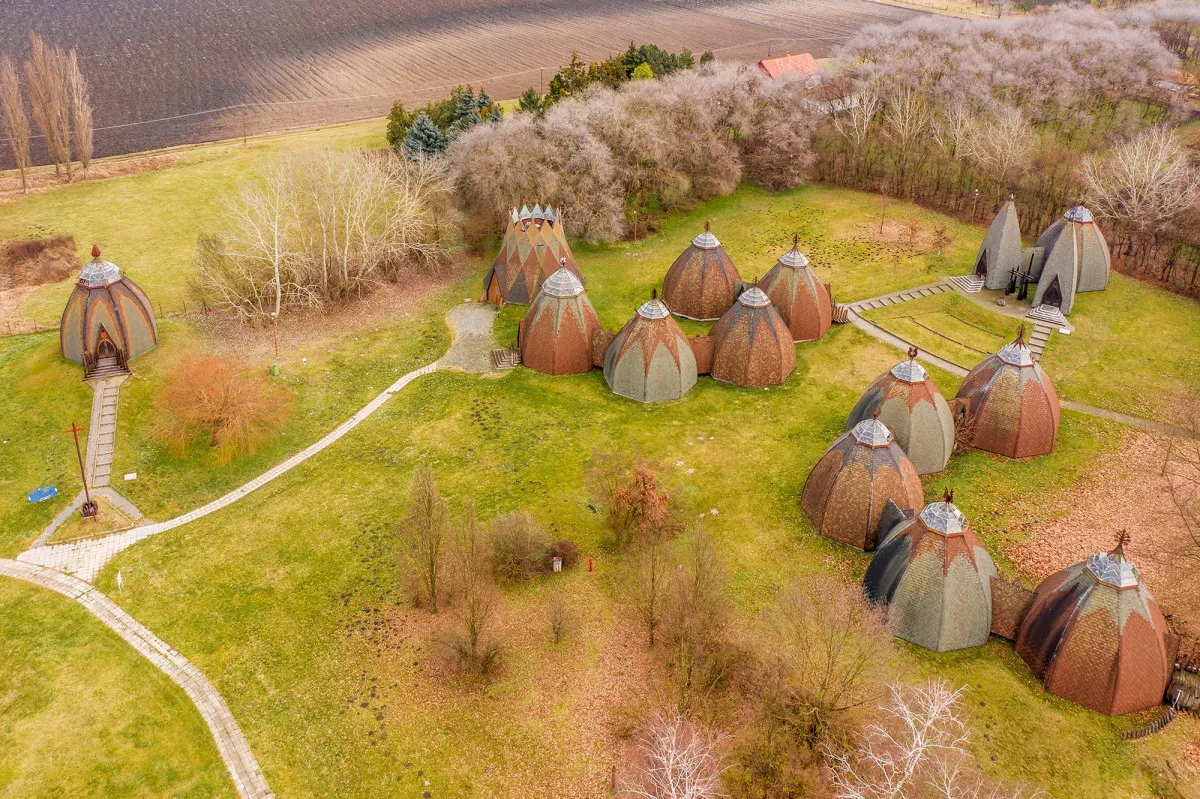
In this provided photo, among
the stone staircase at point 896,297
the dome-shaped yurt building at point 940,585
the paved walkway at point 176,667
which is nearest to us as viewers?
the paved walkway at point 176,667

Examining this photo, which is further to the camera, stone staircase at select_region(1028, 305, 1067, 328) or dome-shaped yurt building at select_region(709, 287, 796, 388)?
stone staircase at select_region(1028, 305, 1067, 328)

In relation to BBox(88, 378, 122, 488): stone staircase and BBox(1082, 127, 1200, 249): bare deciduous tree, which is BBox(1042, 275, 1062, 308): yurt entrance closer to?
BBox(1082, 127, 1200, 249): bare deciduous tree

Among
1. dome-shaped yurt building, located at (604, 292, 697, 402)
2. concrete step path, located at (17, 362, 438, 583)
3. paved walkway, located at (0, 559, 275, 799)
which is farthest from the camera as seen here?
dome-shaped yurt building, located at (604, 292, 697, 402)

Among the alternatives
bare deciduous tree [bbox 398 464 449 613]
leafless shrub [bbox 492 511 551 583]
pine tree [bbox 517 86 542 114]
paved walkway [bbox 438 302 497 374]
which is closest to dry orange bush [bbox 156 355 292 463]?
paved walkway [bbox 438 302 497 374]

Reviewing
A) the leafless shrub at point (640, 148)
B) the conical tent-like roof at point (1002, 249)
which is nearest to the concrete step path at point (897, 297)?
the conical tent-like roof at point (1002, 249)

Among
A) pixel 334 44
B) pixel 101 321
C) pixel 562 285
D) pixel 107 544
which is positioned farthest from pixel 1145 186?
pixel 334 44

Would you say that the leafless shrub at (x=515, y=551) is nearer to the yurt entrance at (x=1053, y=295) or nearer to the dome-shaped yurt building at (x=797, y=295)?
the dome-shaped yurt building at (x=797, y=295)
